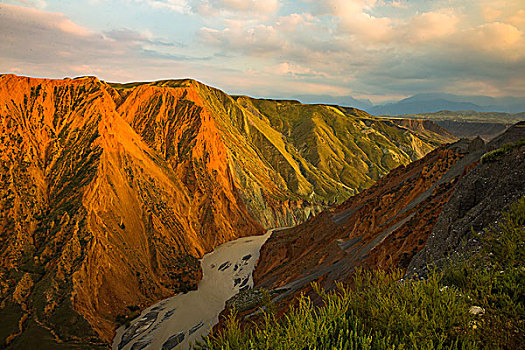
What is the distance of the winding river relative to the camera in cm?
3471

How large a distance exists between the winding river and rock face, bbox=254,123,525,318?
4.99 meters

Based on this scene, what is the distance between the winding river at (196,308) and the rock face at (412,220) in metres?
4.99

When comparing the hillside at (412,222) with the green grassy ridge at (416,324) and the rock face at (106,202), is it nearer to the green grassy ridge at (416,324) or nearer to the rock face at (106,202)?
the green grassy ridge at (416,324)

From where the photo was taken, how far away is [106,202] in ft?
153

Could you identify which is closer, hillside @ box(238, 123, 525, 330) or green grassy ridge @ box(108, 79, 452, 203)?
hillside @ box(238, 123, 525, 330)

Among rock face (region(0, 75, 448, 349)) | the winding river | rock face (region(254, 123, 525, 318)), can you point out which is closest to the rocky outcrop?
rock face (region(254, 123, 525, 318))

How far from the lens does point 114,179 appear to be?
165ft

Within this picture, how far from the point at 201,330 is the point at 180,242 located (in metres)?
20.8

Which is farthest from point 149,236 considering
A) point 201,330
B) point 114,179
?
point 201,330

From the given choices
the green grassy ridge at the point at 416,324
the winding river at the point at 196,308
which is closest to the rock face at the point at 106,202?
the winding river at the point at 196,308

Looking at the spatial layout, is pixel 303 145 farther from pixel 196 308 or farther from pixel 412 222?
pixel 412 222

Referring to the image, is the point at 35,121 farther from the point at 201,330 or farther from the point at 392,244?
the point at 392,244

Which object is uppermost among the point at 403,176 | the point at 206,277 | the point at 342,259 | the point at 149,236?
the point at 403,176

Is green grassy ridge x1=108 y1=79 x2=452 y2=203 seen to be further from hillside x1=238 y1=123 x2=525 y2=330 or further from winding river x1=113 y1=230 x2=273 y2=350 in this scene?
hillside x1=238 y1=123 x2=525 y2=330
